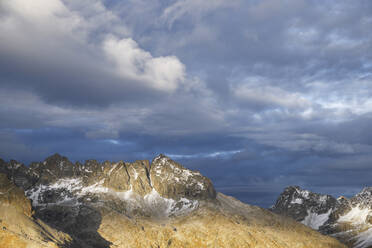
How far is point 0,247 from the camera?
586 feet

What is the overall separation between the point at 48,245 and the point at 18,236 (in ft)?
52.0

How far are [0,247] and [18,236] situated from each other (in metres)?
10.6

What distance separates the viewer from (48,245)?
188625 mm

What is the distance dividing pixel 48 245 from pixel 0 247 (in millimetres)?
22127

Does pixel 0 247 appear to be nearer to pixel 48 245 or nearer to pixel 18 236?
pixel 18 236

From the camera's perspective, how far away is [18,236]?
188 m

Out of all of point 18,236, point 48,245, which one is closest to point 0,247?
point 18,236
